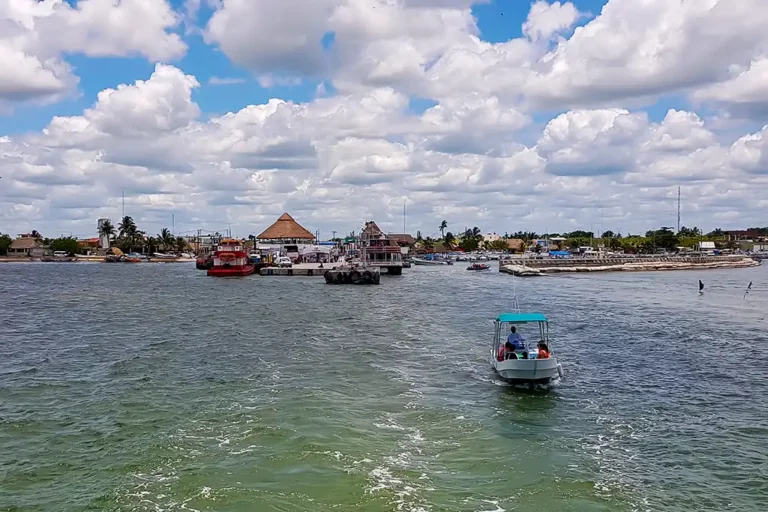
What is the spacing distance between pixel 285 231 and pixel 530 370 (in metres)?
151

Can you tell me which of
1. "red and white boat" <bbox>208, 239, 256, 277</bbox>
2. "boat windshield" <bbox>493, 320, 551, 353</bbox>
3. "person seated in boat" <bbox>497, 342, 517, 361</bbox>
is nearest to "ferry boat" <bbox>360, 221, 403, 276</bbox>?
"red and white boat" <bbox>208, 239, 256, 277</bbox>

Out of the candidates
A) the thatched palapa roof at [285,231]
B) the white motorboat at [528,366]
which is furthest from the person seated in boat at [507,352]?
the thatched palapa roof at [285,231]

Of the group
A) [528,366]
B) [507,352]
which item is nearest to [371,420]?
[528,366]

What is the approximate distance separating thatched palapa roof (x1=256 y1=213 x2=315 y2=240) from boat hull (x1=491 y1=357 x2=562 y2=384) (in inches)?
5815

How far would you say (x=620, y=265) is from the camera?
133m

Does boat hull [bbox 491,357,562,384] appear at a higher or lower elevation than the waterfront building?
lower

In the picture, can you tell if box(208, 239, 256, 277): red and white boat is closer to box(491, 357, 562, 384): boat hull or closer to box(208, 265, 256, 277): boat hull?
box(208, 265, 256, 277): boat hull

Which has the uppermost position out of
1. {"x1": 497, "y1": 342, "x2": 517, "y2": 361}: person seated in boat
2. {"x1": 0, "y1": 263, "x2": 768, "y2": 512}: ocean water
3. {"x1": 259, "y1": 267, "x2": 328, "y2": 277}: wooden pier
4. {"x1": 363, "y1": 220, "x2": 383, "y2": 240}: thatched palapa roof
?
{"x1": 363, "y1": 220, "x2": 383, "y2": 240}: thatched palapa roof

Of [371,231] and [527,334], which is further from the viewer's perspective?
[371,231]

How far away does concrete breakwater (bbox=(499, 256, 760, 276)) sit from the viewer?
413 feet

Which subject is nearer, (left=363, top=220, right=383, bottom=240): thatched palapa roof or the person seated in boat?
the person seated in boat

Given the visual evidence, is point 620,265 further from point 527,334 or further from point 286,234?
point 527,334

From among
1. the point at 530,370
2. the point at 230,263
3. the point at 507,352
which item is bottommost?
the point at 530,370

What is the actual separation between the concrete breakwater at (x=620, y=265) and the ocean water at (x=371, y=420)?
80496mm
